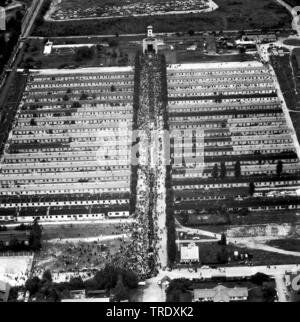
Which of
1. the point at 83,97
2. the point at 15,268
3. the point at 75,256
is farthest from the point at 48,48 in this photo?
the point at 15,268

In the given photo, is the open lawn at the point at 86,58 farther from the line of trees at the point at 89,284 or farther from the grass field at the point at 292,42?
the line of trees at the point at 89,284

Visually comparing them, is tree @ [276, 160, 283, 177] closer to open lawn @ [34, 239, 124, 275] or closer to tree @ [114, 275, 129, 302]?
open lawn @ [34, 239, 124, 275]

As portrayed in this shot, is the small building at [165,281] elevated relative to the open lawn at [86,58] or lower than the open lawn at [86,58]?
lower

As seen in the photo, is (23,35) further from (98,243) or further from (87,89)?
(98,243)

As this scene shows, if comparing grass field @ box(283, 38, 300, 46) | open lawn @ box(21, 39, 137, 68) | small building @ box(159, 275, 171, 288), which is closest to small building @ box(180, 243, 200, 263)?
small building @ box(159, 275, 171, 288)

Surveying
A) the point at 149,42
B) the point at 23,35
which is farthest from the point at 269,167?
the point at 23,35

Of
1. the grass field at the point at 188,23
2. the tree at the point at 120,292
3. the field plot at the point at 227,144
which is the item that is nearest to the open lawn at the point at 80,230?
the field plot at the point at 227,144
